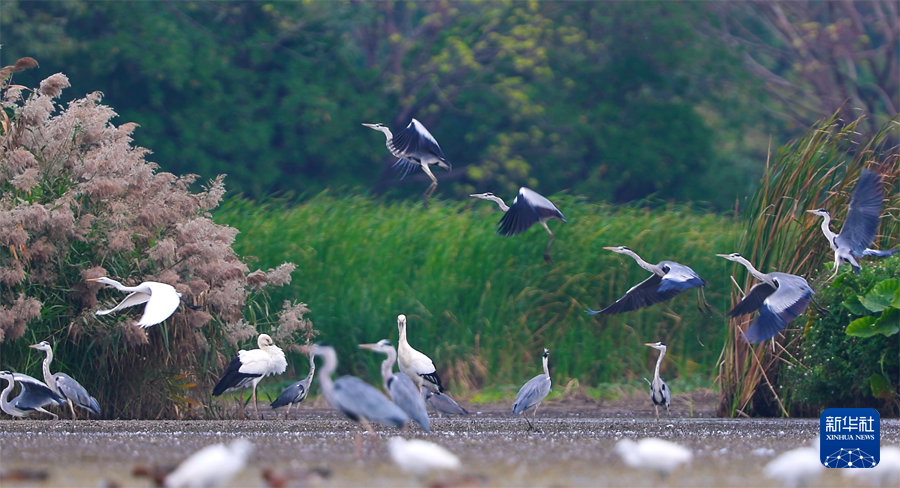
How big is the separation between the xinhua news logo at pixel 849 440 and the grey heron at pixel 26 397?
5.25 meters

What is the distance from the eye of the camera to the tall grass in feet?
41.3

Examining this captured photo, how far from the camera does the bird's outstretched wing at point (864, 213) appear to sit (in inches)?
324

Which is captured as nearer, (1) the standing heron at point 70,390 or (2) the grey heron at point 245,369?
(1) the standing heron at point 70,390

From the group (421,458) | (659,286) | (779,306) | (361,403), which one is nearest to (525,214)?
(659,286)

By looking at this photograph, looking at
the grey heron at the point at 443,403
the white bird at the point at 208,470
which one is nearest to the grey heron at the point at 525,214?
the grey heron at the point at 443,403

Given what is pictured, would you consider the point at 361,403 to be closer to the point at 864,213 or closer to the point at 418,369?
the point at 418,369

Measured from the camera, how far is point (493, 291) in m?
12.9

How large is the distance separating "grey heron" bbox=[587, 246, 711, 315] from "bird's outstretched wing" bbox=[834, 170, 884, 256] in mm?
1098

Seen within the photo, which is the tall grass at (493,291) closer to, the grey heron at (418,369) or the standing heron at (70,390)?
the grey heron at (418,369)

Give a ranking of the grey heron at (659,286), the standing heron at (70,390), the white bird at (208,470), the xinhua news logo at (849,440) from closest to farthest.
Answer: the white bird at (208,470)
the xinhua news logo at (849,440)
the grey heron at (659,286)
the standing heron at (70,390)

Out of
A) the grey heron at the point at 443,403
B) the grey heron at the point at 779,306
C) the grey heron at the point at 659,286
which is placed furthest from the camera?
the grey heron at the point at 443,403

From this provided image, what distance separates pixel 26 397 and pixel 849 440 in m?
5.67

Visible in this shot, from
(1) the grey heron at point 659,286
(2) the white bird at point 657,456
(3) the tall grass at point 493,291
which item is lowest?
(3) the tall grass at point 493,291

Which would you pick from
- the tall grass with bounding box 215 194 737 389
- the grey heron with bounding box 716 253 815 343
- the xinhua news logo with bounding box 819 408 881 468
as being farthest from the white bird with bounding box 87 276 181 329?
the tall grass with bounding box 215 194 737 389
